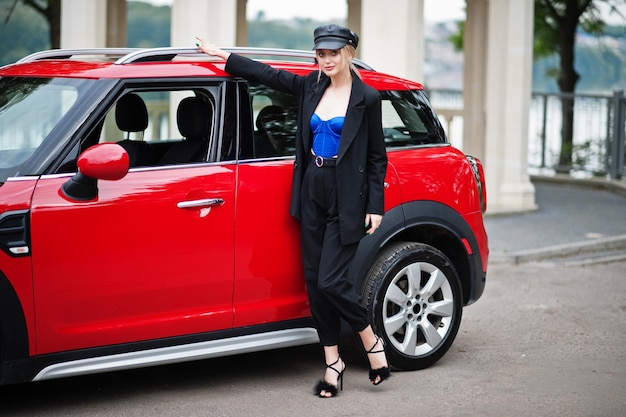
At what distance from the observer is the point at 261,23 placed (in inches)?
683

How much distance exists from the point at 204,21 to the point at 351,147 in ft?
20.4

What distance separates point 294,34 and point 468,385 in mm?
11509

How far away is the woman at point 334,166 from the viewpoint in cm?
589

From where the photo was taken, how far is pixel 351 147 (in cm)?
589

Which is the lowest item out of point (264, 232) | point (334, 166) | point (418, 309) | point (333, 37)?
point (418, 309)

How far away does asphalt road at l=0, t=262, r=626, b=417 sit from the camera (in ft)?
19.3

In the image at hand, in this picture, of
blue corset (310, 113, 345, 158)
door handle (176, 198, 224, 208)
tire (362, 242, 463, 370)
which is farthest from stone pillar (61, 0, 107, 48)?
door handle (176, 198, 224, 208)

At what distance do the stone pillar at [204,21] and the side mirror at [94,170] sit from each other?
21.4ft

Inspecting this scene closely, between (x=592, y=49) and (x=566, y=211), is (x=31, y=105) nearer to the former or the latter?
(x=566, y=211)

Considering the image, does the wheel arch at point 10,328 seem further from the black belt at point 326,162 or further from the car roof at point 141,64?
the black belt at point 326,162

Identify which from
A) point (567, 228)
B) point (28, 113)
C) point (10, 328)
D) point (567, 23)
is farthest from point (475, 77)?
point (10, 328)

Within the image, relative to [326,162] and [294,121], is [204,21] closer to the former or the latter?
[294,121]

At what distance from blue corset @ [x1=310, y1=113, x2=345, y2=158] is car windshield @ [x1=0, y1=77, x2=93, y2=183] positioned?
1.20 meters

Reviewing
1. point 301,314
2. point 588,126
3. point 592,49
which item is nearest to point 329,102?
point 301,314
